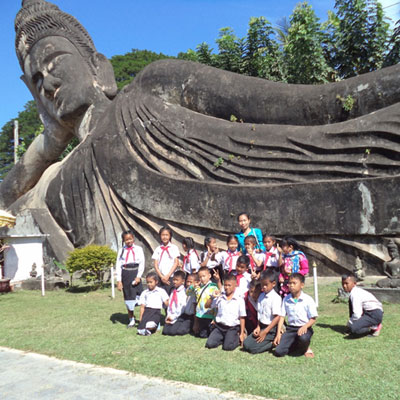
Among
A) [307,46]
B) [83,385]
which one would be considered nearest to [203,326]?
[83,385]

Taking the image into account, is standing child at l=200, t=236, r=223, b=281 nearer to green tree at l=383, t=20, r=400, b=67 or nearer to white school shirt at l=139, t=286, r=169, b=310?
white school shirt at l=139, t=286, r=169, b=310

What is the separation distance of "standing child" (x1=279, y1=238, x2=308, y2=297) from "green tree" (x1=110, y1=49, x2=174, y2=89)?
1922cm

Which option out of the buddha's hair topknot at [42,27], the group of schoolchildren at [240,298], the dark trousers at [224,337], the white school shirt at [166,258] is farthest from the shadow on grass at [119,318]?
the buddha's hair topknot at [42,27]

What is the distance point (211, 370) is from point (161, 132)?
5.10m

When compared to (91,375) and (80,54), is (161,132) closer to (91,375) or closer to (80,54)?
(80,54)

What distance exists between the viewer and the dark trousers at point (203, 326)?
3929mm

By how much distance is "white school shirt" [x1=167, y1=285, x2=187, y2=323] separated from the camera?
164 inches

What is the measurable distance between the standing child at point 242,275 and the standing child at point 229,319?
21 centimetres

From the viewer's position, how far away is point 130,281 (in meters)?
4.71

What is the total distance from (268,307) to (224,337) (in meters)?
0.45

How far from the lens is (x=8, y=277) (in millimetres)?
7754

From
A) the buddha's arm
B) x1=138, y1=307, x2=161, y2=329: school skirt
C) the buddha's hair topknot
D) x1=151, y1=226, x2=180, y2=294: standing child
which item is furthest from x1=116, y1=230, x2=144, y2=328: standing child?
the buddha's arm

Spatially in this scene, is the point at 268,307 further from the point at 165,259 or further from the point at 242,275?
the point at 165,259

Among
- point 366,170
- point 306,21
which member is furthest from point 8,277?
point 306,21
